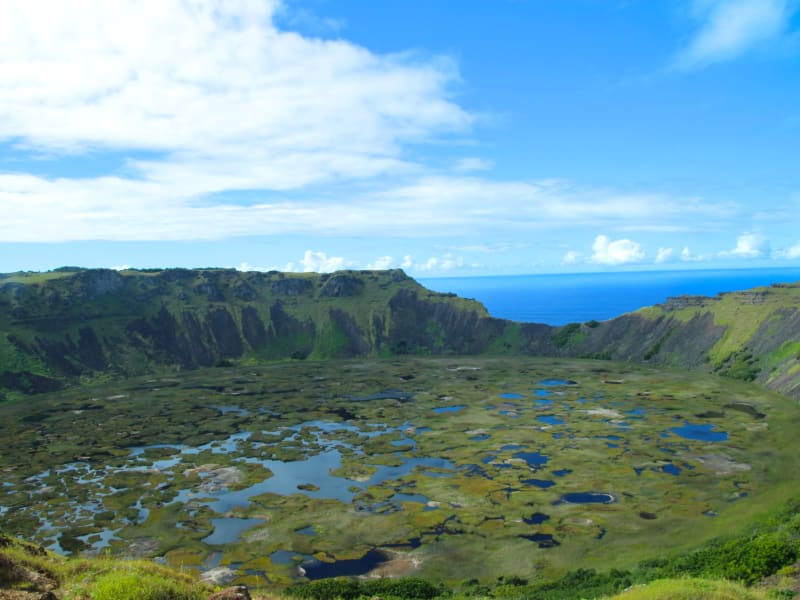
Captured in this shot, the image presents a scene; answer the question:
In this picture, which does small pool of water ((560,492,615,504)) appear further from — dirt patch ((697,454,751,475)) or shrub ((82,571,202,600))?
shrub ((82,571,202,600))

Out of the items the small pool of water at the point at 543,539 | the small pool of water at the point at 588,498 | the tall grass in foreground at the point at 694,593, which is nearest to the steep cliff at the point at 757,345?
the small pool of water at the point at 588,498

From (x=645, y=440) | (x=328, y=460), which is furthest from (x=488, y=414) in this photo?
(x=328, y=460)

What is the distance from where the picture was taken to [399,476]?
87938 millimetres

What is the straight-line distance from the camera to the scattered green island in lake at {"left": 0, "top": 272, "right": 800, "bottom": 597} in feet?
191

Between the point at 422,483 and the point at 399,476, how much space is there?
5.52 metres

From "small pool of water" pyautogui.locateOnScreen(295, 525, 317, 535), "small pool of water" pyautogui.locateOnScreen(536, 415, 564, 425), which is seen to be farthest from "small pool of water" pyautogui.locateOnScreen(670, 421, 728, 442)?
"small pool of water" pyautogui.locateOnScreen(295, 525, 317, 535)

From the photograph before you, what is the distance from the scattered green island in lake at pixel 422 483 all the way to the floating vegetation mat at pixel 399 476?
1.36ft

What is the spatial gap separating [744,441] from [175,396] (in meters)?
151

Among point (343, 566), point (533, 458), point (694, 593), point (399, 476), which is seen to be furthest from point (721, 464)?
point (694, 593)

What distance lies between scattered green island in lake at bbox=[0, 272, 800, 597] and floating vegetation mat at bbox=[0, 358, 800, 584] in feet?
1.36

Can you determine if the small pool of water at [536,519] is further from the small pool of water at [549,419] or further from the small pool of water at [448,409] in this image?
the small pool of water at [448,409]

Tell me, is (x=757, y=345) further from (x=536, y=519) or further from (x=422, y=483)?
(x=422, y=483)

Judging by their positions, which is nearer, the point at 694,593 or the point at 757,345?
the point at 694,593

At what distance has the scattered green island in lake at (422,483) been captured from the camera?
58281mm
